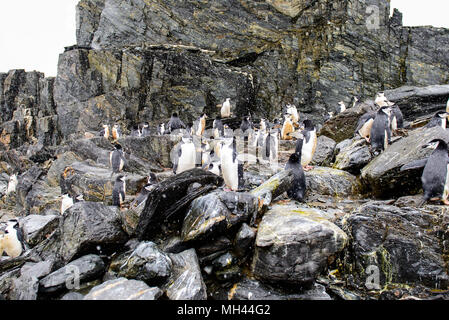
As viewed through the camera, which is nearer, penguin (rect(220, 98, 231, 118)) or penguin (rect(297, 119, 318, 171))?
penguin (rect(297, 119, 318, 171))

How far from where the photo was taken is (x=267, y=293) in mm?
4797

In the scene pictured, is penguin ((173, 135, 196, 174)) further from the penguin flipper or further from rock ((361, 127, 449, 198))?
the penguin flipper

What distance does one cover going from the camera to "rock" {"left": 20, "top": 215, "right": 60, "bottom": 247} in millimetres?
8156

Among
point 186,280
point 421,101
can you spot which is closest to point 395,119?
point 421,101

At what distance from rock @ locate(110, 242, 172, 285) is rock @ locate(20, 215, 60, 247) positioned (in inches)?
173

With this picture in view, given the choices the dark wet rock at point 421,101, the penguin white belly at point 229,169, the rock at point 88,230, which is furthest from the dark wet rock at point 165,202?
the dark wet rock at point 421,101

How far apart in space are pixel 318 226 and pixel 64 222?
462 centimetres

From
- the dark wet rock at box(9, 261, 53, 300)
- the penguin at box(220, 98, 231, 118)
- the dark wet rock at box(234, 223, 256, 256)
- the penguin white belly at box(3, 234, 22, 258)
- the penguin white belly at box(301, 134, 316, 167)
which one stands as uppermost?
the penguin at box(220, 98, 231, 118)

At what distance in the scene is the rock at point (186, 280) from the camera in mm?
4453

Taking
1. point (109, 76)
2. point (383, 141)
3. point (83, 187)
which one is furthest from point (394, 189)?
point (109, 76)

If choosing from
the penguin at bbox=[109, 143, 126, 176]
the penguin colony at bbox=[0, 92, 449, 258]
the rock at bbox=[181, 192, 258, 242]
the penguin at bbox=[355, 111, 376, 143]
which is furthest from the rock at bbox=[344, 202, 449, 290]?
the penguin at bbox=[109, 143, 126, 176]

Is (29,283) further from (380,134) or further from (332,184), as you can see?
(380,134)

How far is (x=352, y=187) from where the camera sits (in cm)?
751

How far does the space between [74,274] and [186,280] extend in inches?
71.2
